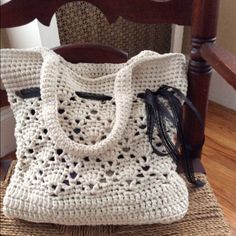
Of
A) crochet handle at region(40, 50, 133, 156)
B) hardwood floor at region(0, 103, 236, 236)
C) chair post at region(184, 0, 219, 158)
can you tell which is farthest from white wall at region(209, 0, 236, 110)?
crochet handle at region(40, 50, 133, 156)

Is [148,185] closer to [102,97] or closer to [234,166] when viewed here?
[102,97]

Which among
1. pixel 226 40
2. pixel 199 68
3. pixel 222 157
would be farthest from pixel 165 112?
pixel 226 40

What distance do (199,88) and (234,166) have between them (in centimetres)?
56

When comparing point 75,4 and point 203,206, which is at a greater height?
point 75,4

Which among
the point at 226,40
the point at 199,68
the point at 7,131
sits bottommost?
the point at 7,131

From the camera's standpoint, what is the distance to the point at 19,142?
57 centimetres

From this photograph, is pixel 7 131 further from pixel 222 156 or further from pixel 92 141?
pixel 222 156

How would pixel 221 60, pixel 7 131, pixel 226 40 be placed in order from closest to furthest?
pixel 221 60 → pixel 7 131 → pixel 226 40

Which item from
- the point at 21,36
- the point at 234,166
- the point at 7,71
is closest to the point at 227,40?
the point at 234,166

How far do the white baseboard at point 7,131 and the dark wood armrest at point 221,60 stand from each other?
686 mm

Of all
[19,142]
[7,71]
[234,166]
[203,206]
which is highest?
[7,71]

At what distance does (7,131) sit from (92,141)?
0.61 metres

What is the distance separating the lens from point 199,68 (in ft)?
1.99

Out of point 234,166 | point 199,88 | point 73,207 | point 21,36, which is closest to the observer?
point 73,207
